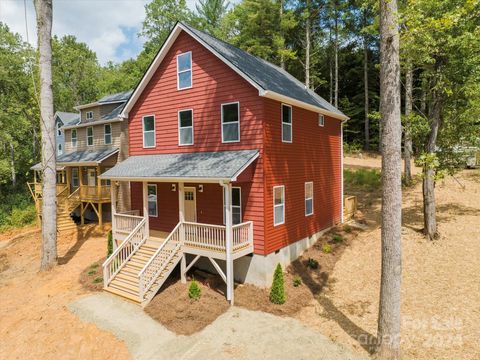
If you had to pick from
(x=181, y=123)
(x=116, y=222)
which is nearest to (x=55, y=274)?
(x=116, y=222)

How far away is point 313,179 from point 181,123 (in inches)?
293

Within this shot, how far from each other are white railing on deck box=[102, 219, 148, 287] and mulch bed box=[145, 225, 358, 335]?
7.62 feet

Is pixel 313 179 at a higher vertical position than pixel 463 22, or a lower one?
lower

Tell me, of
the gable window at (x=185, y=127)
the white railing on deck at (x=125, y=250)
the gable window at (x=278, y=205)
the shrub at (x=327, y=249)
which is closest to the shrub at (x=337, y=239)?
the shrub at (x=327, y=249)

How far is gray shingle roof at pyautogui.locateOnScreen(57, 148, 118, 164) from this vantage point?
23766 mm

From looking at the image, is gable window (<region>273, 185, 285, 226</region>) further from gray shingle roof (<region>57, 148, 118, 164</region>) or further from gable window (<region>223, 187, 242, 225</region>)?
gray shingle roof (<region>57, 148, 118, 164</region>)

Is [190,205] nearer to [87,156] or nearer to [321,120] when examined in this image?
[321,120]

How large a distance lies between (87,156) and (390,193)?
2394 cm

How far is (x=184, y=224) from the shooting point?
13.3 meters

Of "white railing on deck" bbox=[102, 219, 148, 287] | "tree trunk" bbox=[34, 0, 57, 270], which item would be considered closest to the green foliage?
"white railing on deck" bbox=[102, 219, 148, 287]

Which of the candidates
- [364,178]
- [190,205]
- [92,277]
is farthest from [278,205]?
[364,178]

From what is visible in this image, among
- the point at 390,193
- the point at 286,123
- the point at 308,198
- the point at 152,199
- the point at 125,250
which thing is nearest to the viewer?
the point at 390,193

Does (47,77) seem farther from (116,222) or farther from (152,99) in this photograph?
(116,222)

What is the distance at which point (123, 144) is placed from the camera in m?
24.6
